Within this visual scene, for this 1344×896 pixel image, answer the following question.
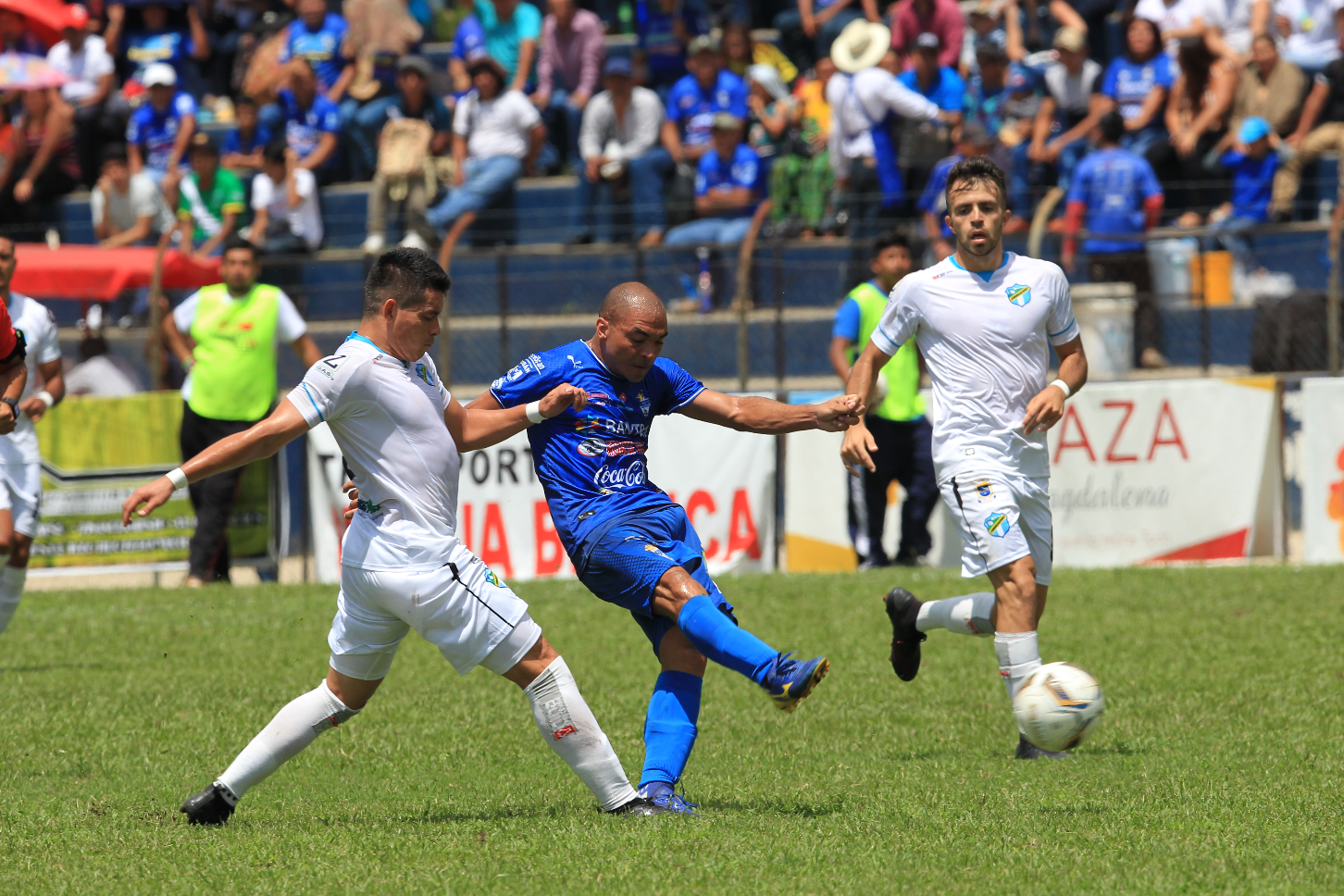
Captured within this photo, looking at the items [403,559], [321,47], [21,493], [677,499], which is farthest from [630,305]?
[321,47]

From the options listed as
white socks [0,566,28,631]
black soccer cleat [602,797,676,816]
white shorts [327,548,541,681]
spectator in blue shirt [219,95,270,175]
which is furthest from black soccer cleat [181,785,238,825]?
spectator in blue shirt [219,95,270,175]

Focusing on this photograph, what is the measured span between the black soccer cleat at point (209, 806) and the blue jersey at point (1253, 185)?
1185 centimetres

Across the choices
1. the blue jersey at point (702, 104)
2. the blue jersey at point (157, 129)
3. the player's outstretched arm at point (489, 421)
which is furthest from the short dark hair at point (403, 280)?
the blue jersey at point (157, 129)

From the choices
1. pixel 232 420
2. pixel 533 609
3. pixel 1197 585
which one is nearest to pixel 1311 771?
pixel 1197 585

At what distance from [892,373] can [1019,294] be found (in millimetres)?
5279

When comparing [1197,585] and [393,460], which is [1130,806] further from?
[1197,585]

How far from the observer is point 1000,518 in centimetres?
628

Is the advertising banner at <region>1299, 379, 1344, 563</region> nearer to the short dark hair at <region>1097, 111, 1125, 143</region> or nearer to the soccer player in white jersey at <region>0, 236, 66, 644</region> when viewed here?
the short dark hair at <region>1097, 111, 1125, 143</region>

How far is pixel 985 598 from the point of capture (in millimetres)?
6684

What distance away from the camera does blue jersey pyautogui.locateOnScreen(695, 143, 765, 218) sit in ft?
51.4

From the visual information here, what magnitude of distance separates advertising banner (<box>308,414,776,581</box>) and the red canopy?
163 inches

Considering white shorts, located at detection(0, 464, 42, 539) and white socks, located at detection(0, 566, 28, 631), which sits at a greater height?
white shorts, located at detection(0, 464, 42, 539)

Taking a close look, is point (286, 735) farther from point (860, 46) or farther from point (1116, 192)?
point (860, 46)

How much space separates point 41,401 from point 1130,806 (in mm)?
6108
